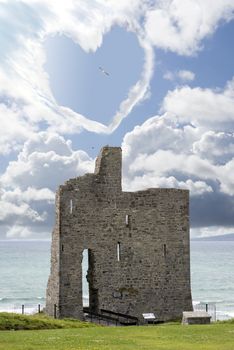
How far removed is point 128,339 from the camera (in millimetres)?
23578

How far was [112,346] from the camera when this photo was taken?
21.5 meters

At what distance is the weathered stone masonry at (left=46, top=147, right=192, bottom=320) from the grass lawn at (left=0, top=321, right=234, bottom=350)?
426 inches

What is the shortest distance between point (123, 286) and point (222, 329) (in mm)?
12972

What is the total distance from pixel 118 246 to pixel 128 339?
15397 millimetres

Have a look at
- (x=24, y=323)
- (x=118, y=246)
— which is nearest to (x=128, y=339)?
(x=24, y=323)

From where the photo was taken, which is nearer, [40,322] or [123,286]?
[40,322]

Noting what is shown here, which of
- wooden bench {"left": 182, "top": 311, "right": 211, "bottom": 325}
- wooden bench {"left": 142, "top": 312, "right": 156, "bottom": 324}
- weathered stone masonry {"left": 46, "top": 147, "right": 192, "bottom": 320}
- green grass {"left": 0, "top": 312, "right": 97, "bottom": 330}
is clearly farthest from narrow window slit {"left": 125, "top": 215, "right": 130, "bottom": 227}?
wooden bench {"left": 182, "top": 311, "right": 211, "bottom": 325}

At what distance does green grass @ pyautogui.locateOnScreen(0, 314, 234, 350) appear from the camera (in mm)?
21500

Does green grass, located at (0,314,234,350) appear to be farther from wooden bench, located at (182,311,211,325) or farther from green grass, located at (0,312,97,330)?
green grass, located at (0,312,97,330)

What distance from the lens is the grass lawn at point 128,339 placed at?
21.5m

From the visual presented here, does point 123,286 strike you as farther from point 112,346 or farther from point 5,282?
point 5,282

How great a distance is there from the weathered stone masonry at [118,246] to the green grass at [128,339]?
1081cm

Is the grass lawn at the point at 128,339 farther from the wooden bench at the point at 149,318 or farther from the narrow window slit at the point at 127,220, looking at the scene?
the narrow window slit at the point at 127,220

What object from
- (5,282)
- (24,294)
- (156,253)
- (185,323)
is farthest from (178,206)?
(5,282)
